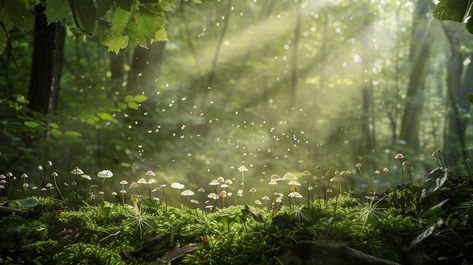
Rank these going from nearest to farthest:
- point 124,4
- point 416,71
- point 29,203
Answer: point 124,4, point 29,203, point 416,71

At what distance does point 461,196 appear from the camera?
3074 millimetres

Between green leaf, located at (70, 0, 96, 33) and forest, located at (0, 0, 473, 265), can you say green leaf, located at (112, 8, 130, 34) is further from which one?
green leaf, located at (70, 0, 96, 33)

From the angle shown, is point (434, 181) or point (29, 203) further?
point (29, 203)

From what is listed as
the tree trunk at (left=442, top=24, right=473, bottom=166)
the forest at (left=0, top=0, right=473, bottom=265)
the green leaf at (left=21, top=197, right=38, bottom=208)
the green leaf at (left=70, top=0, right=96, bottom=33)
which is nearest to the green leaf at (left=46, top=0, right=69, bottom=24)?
the forest at (left=0, top=0, right=473, bottom=265)

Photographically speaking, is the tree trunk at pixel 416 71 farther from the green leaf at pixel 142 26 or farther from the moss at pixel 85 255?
the moss at pixel 85 255

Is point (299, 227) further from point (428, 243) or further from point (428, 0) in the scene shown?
point (428, 0)

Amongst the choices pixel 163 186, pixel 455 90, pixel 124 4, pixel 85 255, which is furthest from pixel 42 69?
pixel 455 90

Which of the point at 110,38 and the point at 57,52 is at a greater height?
the point at 57,52

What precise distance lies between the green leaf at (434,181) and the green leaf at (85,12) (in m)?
2.82

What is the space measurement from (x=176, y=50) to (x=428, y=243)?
22.0 m

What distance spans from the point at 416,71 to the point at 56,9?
23850 mm

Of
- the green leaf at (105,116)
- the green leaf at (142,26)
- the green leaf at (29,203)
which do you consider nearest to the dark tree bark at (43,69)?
the green leaf at (105,116)

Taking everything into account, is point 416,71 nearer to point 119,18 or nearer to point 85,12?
point 119,18

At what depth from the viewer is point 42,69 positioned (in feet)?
21.8
